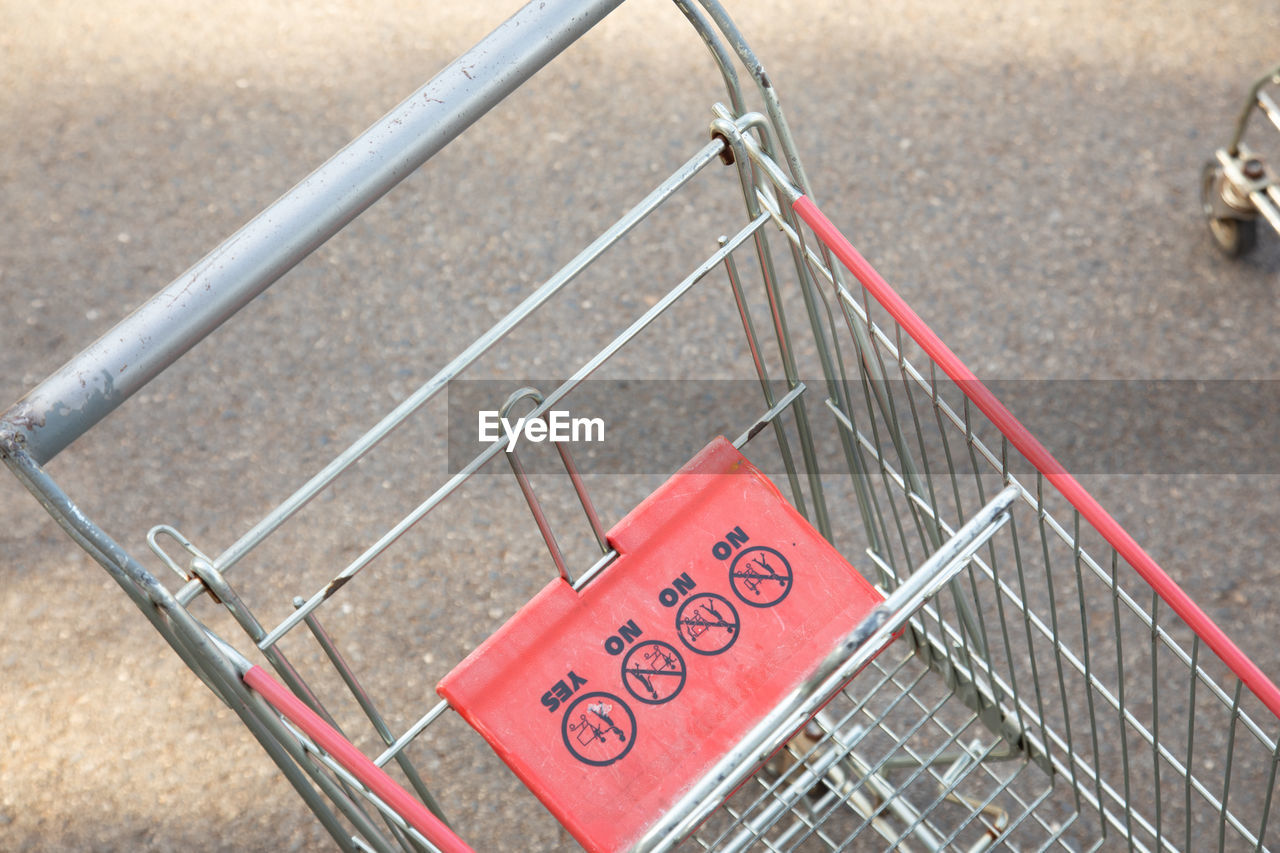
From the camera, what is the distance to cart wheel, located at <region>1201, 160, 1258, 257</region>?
7.27 feet

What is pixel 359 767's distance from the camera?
100 centimetres

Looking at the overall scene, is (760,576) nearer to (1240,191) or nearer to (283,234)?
(283,234)

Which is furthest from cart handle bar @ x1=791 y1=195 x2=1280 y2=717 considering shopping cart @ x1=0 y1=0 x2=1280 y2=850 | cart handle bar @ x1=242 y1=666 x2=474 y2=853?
cart handle bar @ x1=242 y1=666 x2=474 y2=853

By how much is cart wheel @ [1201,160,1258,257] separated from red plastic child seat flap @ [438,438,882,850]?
4.37 feet

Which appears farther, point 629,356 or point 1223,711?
point 629,356

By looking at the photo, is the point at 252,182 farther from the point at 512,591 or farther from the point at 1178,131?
the point at 1178,131

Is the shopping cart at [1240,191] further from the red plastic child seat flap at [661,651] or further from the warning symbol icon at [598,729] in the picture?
the warning symbol icon at [598,729]

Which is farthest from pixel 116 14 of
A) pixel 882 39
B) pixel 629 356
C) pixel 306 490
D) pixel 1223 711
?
pixel 1223 711

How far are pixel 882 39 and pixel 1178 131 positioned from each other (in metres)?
0.60

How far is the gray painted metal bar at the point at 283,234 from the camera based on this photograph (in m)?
0.91

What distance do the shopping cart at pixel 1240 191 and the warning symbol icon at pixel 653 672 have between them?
1.27 m

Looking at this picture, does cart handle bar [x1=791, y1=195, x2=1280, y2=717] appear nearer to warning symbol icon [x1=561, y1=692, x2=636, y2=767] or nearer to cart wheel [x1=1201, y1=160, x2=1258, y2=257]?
warning symbol icon [x1=561, y1=692, x2=636, y2=767]

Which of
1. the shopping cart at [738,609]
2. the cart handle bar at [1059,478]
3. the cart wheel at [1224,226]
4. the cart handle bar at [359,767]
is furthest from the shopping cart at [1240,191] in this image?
the cart handle bar at [359,767]

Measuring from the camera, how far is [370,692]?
192 cm
